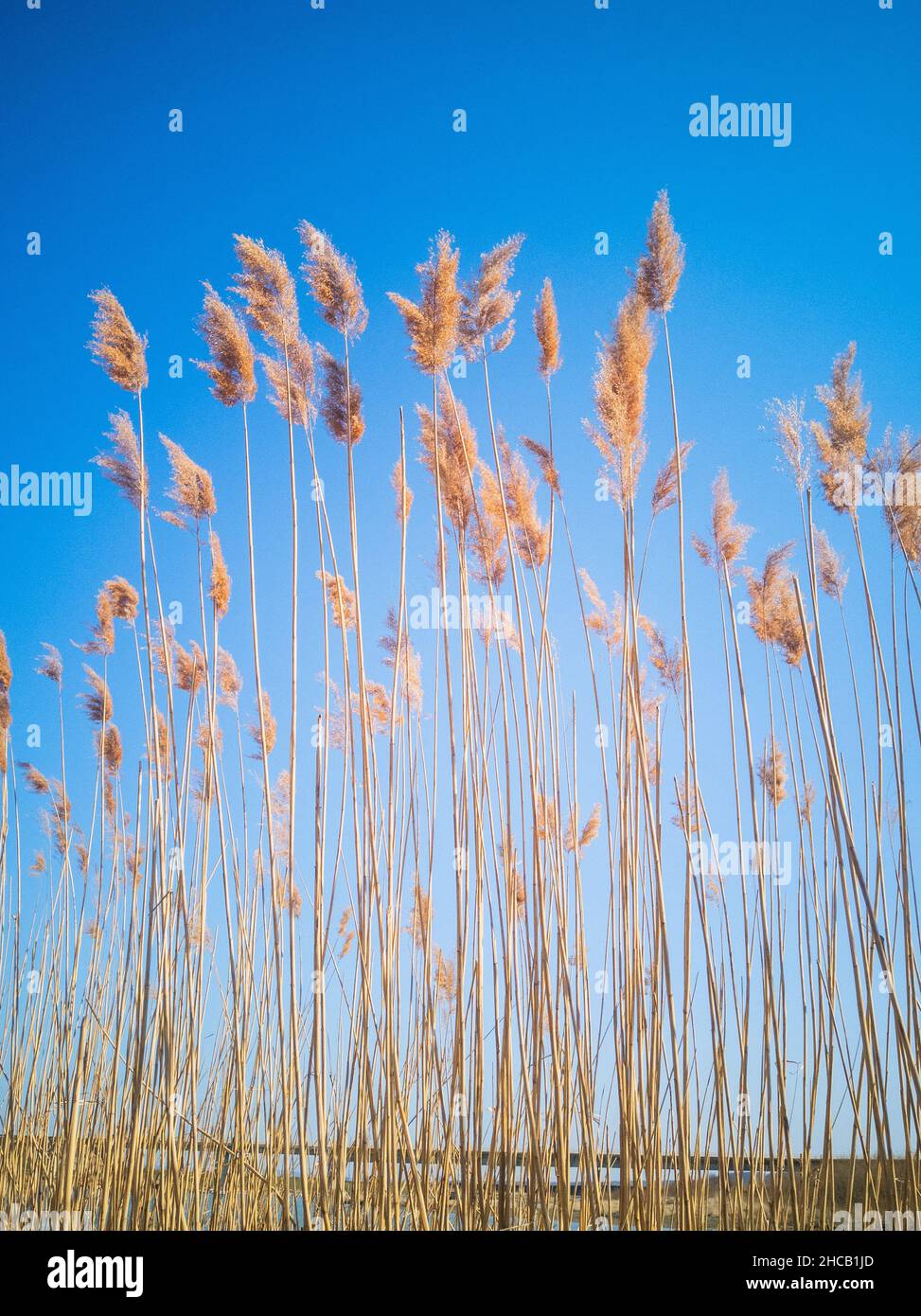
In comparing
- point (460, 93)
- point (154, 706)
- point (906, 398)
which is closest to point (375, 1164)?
point (154, 706)

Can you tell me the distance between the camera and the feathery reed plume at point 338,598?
1.75 m

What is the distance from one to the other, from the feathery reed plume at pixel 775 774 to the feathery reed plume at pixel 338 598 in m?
0.98

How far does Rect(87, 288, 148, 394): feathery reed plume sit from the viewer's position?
1.81 metres

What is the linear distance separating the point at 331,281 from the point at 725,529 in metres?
0.98

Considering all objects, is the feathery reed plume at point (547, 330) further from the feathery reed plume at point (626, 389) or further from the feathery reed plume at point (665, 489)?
the feathery reed plume at point (665, 489)

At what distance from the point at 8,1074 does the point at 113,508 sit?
1327 mm

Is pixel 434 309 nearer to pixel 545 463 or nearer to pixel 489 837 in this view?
pixel 545 463

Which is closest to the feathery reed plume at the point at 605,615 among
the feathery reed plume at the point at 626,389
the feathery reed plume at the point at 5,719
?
the feathery reed plume at the point at 626,389

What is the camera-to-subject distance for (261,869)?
6.08 feet

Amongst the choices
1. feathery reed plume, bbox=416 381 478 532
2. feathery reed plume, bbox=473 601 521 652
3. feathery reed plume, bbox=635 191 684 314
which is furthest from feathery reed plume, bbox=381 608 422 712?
feathery reed plume, bbox=635 191 684 314

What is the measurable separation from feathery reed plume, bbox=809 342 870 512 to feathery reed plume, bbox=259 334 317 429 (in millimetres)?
1029

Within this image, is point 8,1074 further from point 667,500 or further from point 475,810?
point 667,500

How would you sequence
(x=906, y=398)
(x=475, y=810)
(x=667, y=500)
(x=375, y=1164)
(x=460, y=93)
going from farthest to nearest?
(x=460, y=93) → (x=906, y=398) → (x=667, y=500) → (x=475, y=810) → (x=375, y=1164)

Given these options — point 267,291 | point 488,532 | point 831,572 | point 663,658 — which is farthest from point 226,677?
point 831,572
